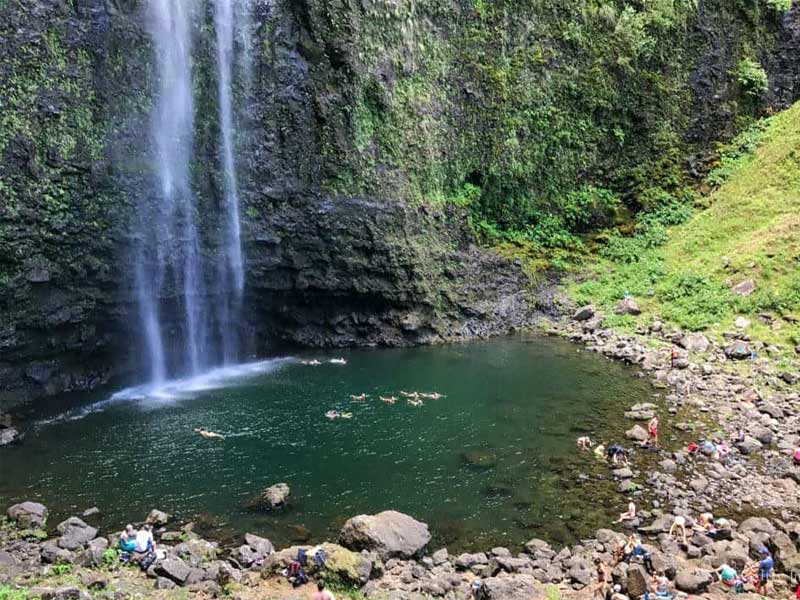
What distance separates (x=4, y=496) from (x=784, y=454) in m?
21.8

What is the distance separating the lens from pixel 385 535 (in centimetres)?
1452

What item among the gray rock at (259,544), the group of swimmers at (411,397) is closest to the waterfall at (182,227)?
the group of swimmers at (411,397)

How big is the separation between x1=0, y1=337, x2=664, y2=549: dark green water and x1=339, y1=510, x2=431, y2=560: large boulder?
0.74m

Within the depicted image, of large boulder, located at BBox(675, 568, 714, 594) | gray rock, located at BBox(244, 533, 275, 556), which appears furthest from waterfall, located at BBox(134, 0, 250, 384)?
large boulder, located at BBox(675, 568, 714, 594)

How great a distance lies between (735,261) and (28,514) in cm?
3160

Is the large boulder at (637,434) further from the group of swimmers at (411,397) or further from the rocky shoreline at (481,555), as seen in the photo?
the group of swimmers at (411,397)

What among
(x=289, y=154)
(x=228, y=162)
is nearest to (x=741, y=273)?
(x=289, y=154)

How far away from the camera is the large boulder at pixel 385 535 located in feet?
46.8

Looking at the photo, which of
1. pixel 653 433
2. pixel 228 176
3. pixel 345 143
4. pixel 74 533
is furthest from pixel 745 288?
pixel 74 533

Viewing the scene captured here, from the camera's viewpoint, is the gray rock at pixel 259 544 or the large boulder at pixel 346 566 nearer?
the large boulder at pixel 346 566

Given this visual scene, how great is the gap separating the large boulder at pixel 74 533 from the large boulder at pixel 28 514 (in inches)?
24.0

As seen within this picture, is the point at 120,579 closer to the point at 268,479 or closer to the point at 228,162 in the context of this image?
the point at 268,479

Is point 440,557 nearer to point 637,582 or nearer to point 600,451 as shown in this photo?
point 637,582

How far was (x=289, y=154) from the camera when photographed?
3014cm
